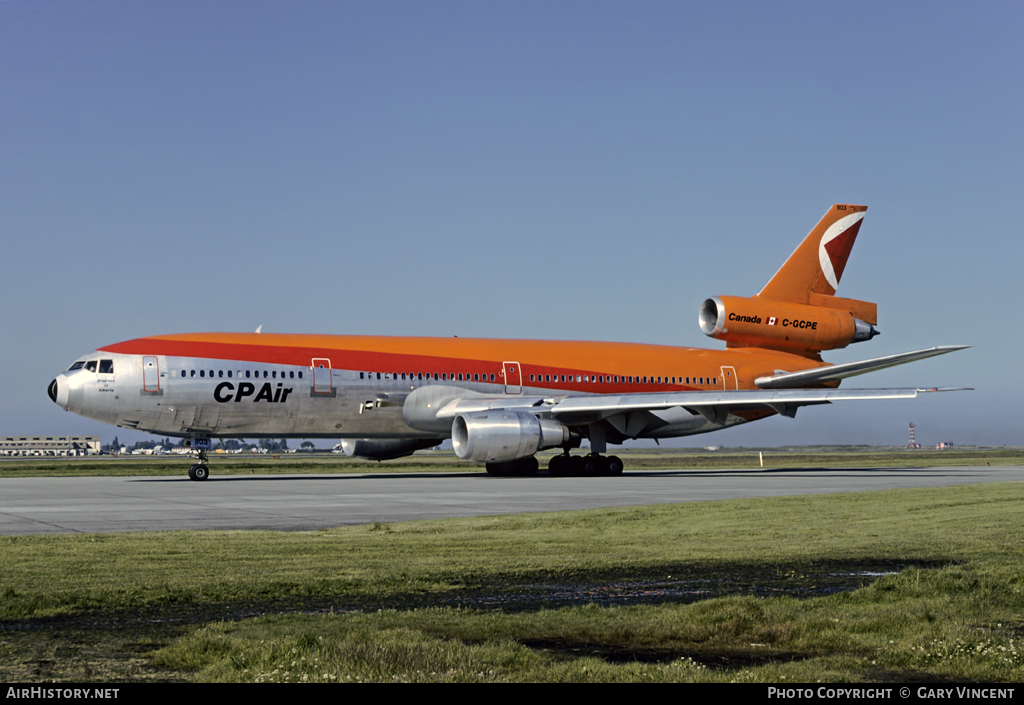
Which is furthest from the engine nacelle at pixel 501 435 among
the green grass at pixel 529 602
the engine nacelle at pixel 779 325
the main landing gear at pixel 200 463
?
the green grass at pixel 529 602

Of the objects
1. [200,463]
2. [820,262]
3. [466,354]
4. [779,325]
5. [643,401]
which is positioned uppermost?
[820,262]

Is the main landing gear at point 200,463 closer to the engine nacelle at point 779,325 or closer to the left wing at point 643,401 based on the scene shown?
the left wing at point 643,401

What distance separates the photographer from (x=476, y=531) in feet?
47.7

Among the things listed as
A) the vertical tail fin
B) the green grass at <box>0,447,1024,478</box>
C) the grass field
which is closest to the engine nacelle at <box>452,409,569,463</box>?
the green grass at <box>0,447,1024,478</box>

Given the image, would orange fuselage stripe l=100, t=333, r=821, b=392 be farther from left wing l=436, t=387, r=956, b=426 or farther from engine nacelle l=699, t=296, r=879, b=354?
left wing l=436, t=387, r=956, b=426

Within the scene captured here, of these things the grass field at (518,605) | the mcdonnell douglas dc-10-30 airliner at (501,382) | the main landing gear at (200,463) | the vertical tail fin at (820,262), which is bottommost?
the grass field at (518,605)

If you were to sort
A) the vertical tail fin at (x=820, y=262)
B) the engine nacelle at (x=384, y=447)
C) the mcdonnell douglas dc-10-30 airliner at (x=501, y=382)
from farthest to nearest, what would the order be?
the vertical tail fin at (x=820, y=262) < the engine nacelle at (x=384, y=447) < the mcdonnell douglas dc-10-30 airliner at (x=501, y=382)

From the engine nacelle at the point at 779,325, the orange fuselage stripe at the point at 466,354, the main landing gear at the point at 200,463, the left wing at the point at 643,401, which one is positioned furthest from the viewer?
the engine nacelle at the point at 779,325

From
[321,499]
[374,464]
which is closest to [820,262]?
[374,464]

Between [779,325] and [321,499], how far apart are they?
22.8 meters

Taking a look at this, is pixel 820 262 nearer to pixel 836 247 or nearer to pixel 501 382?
pixel 836 247

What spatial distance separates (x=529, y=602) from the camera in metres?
8.52

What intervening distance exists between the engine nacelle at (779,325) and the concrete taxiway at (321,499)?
867 centimetres

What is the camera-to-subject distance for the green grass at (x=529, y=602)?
606 cm
